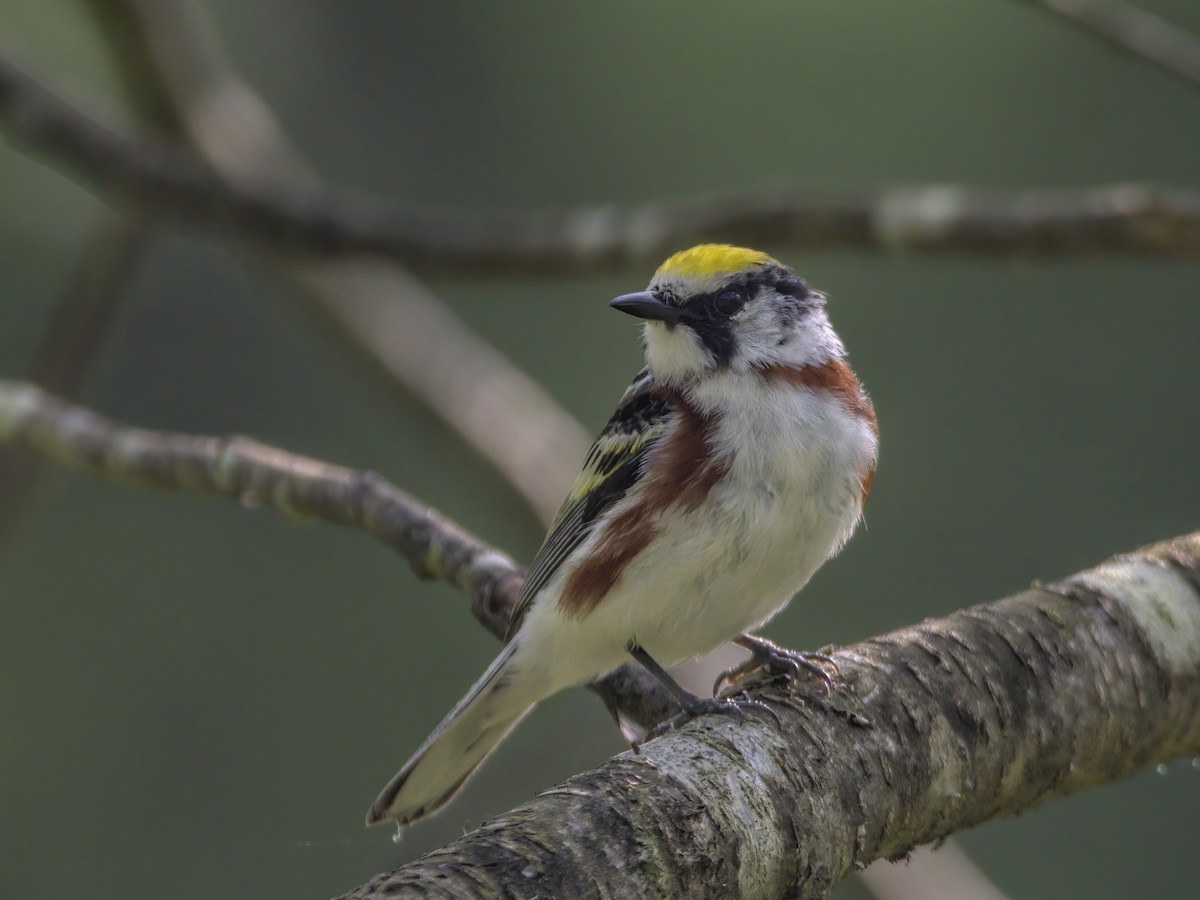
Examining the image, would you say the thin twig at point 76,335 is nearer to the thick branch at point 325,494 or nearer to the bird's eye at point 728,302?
the thick branch at point 325,494

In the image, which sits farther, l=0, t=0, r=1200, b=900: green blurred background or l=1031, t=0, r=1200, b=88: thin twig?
l=0, t=0, r=1200, b=900: green blurred background

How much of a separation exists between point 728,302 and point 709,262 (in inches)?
4.4

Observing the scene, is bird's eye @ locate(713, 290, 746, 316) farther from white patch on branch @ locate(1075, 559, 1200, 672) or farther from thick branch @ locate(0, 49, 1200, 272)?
white patch on branch @ locate(1075, 559, 1200, 672)

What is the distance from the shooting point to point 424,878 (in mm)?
1468

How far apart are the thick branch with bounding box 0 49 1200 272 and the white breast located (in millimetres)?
1083

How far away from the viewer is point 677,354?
10.2 feet

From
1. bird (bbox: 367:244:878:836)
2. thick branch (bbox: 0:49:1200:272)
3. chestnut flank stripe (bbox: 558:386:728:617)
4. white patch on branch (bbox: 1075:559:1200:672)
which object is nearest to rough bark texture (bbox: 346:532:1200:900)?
white patch on branch (bbox: 1075:559:1200:672)

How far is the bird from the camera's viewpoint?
2.76 metres

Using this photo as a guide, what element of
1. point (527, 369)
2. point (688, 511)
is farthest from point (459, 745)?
point (527, 369)

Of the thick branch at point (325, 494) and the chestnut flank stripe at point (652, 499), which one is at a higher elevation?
the chestnut flank stripe at point (652, 499)

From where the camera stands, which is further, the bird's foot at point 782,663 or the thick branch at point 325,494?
Result: the thick branch at point 325,494

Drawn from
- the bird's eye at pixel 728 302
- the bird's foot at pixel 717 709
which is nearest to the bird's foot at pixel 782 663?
the bird's foot at pixel 717 709

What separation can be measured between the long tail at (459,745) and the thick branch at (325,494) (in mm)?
118

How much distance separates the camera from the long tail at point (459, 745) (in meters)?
2.88
